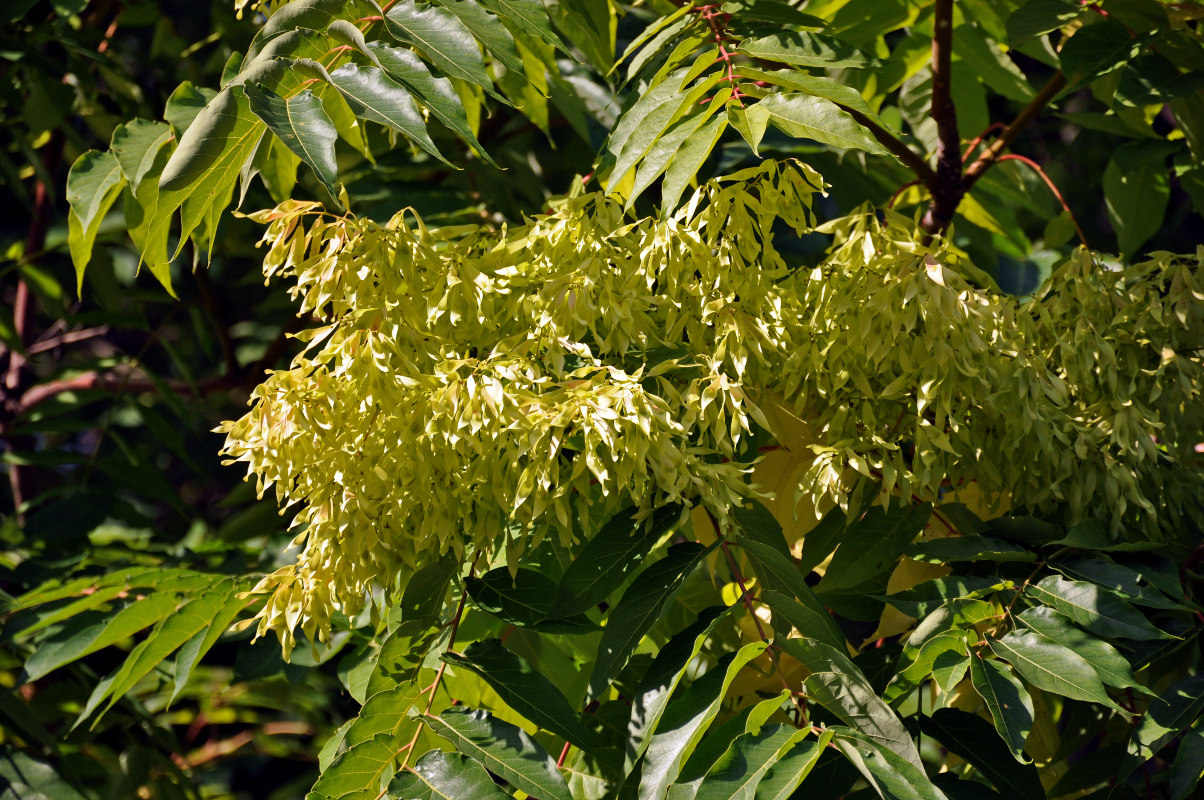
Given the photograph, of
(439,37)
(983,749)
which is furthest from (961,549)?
(439,37)

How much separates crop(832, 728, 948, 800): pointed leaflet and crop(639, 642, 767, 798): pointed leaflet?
0.11 meters

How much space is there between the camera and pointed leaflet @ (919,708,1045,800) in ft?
3.22

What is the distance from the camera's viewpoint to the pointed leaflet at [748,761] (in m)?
0.85

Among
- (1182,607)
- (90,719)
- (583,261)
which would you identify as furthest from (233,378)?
(1182,607)

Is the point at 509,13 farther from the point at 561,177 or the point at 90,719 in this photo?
the point at 90,719

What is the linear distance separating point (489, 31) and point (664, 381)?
47cm

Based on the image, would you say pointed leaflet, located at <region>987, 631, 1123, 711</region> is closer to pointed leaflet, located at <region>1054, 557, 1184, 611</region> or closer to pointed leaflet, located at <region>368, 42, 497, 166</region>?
pointed leaflet, located at <region>1054, 557, 1184, 611</region>

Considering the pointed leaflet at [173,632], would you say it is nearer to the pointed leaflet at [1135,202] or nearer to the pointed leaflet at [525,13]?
the pointed leaflet at [525,13]

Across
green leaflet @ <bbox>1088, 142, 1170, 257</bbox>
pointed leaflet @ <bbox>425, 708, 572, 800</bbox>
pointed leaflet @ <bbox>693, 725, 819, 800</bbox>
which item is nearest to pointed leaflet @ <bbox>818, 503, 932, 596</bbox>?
pointed leaflet @ <bbox>693, 725, 819, 800</bbox>

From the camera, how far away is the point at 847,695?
923 millimetres

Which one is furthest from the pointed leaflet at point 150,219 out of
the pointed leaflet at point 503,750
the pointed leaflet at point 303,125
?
the pointed leaflet at point 503,750

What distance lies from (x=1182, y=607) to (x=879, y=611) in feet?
1.18

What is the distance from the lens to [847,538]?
1.12 meters

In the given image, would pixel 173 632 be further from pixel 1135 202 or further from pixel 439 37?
pixel 1135 202
